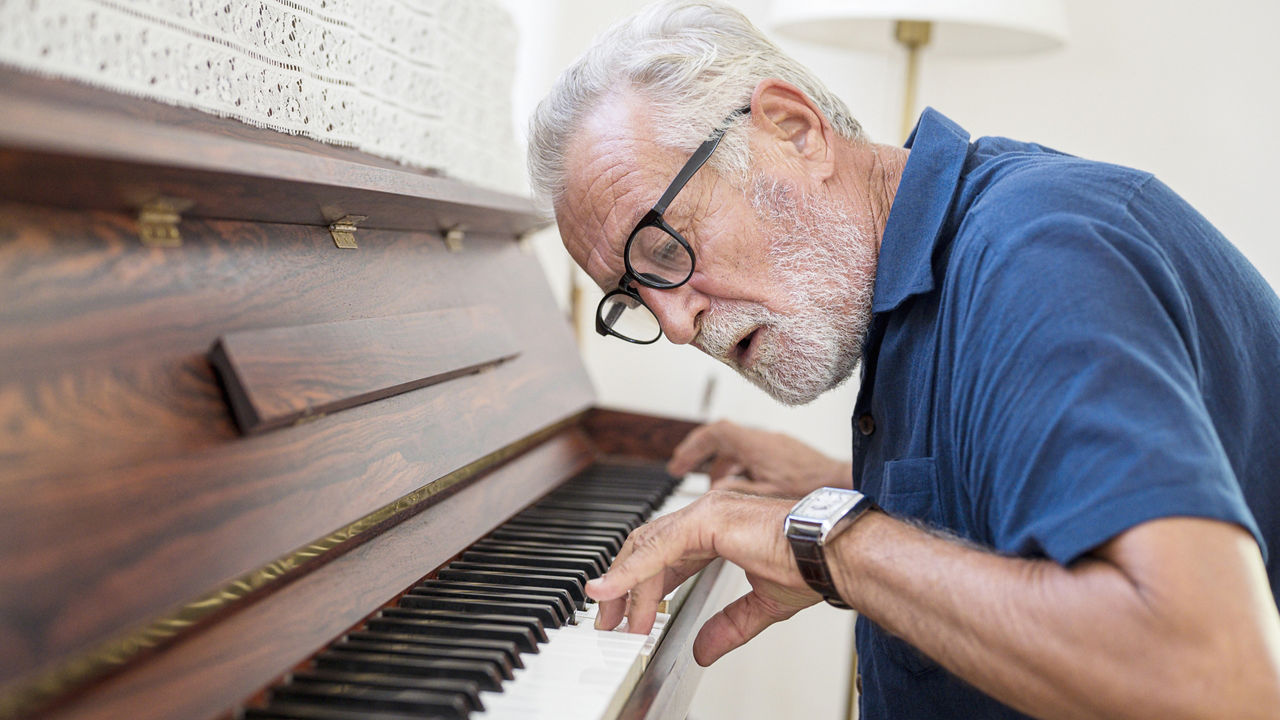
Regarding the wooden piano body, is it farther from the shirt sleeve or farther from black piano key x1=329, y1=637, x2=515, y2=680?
the shirt sleeve

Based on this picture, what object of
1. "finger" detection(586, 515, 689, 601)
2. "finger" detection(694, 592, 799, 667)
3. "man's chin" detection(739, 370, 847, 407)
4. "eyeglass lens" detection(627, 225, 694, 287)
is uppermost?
"eyeglass lens" detection(627, 225, 694, 287)

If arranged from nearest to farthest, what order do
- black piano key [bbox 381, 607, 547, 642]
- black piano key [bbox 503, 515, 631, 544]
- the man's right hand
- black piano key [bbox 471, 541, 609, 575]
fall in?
black piano key [bbox 381, 607, 547, 642]
black piano key [bbox 471, 541, 609, 575]
black piano key [bbox 503, 515, 631, 544]
the man's right hand

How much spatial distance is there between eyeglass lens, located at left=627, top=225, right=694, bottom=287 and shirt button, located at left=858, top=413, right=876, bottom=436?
0.96 feet

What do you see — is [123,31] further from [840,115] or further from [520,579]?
[840,115]

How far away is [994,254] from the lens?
0.85 m

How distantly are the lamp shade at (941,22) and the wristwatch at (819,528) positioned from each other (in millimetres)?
1374

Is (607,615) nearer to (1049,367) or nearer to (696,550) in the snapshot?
(696,550)

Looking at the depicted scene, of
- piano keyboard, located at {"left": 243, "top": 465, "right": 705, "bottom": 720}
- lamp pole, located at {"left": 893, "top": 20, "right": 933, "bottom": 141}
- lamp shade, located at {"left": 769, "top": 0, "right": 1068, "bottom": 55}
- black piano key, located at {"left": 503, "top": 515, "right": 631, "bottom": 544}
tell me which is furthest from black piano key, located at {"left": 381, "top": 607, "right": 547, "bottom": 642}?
lamp pole, located at {"left": 893, "top": 20, "right": 933, "bottom": 141}

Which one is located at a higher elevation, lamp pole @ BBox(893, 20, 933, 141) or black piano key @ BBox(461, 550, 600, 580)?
lamp pole @ BBox(893, 20, 933, 141)

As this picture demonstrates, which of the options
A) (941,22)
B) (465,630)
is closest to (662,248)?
(465,630)

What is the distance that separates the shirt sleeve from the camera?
2.27ft

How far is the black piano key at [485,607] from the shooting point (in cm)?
94

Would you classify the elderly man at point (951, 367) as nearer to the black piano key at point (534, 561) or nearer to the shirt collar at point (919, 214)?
the shirt collar at point (919, 214)

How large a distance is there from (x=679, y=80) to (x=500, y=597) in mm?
614
